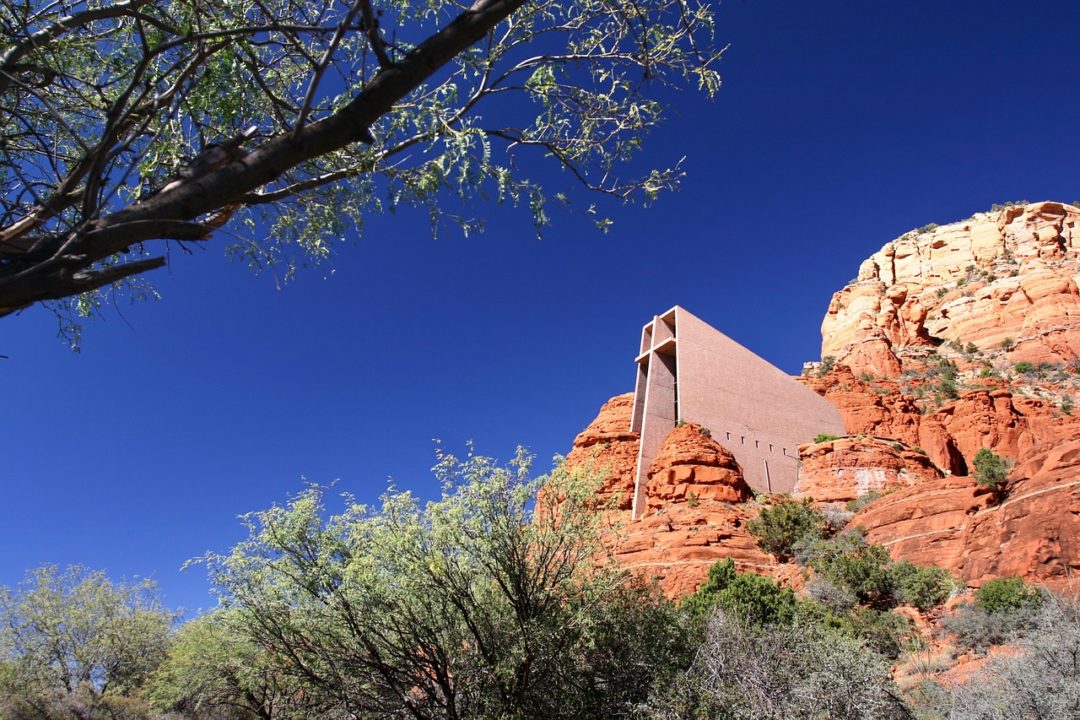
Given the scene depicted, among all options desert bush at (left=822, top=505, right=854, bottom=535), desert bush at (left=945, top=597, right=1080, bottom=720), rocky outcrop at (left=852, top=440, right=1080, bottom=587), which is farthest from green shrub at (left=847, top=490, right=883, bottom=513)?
desert bush at (left=945, top=597, right=1080, bottom=720)

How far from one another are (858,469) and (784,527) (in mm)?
7360

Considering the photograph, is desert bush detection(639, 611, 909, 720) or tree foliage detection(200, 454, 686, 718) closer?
desert bush detection(639, 611, 909, 720)

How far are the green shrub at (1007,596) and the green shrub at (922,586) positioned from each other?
167 centimetres

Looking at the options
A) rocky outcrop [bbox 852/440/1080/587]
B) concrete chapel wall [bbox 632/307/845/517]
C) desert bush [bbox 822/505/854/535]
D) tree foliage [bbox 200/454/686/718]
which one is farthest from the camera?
concrete chapel wall [bbox 632/307/845/517]

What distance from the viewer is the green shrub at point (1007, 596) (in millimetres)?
13336

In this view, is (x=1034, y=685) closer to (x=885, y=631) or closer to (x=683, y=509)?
(x=885, y=631)

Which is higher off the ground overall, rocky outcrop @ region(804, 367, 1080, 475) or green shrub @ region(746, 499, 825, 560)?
rocky outcrop @ region(804, 367, 1080, 475)

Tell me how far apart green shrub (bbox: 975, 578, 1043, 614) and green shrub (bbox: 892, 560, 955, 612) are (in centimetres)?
167

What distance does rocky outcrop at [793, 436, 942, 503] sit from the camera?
28.0 metres

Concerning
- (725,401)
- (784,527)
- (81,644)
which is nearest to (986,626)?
(784,527)

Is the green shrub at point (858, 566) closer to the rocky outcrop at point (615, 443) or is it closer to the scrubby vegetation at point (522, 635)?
the scrubby vegetation at point (522, 635)

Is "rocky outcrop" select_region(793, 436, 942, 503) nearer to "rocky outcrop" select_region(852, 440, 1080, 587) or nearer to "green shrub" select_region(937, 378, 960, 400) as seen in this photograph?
"rocky outcrop" select_region(852, 440, 1080, 587)

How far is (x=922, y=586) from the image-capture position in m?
16.8

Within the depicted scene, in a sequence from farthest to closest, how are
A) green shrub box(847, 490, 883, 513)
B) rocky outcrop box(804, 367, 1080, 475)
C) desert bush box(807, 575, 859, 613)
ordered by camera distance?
rocky outcrop box(804, 367, 1080, 475), green shrub box(847, 490, 883, 513), desert bush box(807, 575, 859, 613)
